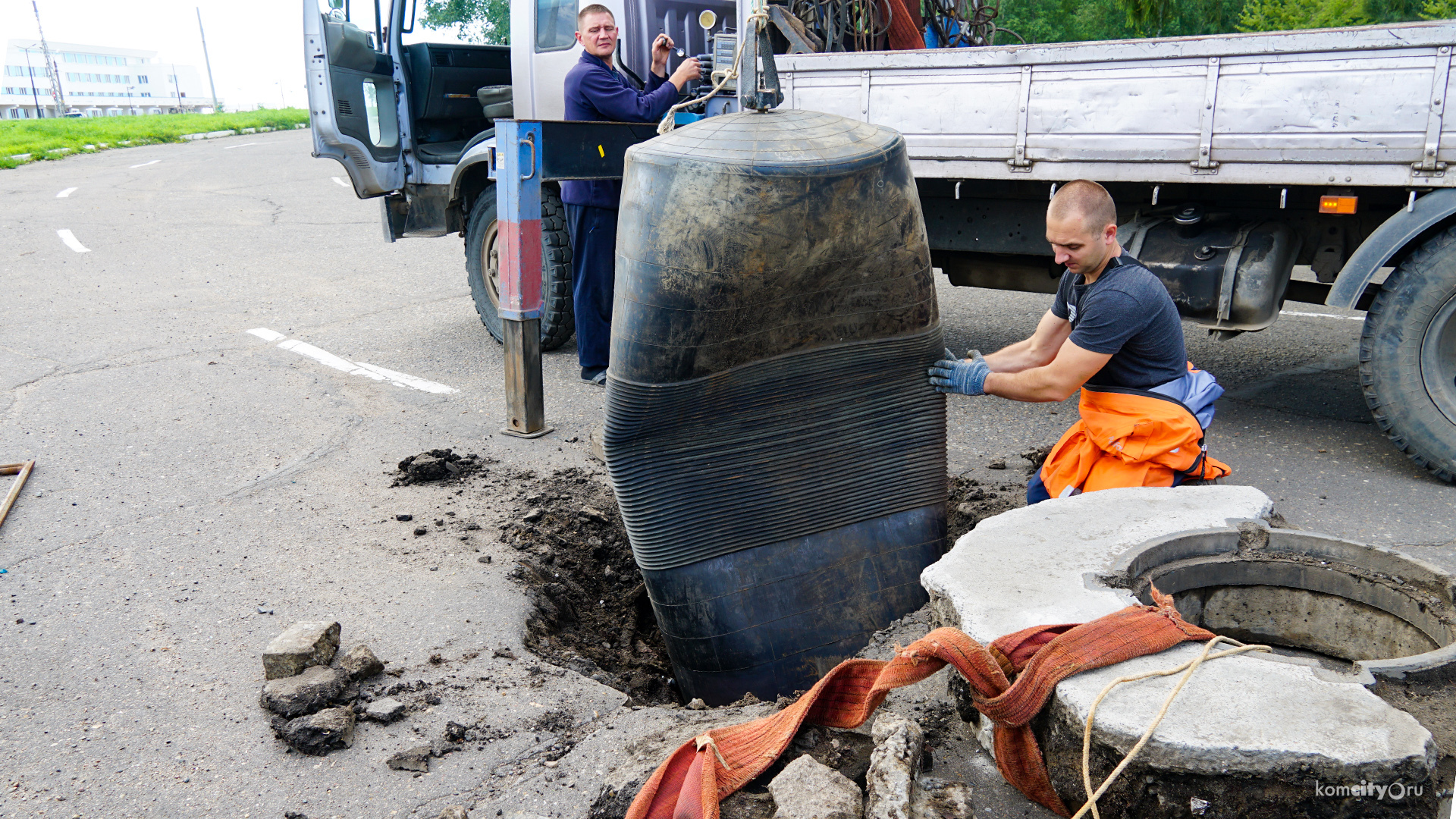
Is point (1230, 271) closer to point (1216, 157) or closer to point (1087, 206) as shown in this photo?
point (1216, 157)

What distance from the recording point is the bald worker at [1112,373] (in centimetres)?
322

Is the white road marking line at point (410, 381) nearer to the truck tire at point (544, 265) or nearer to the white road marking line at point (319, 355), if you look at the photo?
the white road marking line at point (319, 355)

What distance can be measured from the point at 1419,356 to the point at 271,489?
4995mm

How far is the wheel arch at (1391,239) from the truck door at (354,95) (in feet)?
19.8

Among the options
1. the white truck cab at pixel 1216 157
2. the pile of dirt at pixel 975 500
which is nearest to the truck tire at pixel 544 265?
the white truck cab at pixel 1216 157

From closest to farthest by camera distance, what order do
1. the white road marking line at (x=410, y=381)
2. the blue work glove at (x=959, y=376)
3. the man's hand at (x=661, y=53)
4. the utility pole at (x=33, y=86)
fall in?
the blue work glove at (x=959, y=376) → the man's hand at (x=661, y=53) → the white road marking line at (x=410, y=381) → the utility pole at (x=33, y=86)

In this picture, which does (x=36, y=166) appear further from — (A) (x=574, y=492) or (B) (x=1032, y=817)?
(B) (x=1032, y=817)

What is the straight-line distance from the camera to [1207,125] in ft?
14.0

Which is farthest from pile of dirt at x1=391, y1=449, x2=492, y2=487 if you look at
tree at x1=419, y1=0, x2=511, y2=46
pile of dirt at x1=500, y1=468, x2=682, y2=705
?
tree at x1=419, y1=0, x2=511, y2=46

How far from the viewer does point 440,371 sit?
6215 millimetres

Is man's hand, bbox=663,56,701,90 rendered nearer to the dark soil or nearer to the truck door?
the truck door

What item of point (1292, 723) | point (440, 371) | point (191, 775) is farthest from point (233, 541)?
point (1292, 723)

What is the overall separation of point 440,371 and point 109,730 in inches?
147

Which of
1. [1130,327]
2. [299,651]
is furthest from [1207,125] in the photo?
[299,651]
